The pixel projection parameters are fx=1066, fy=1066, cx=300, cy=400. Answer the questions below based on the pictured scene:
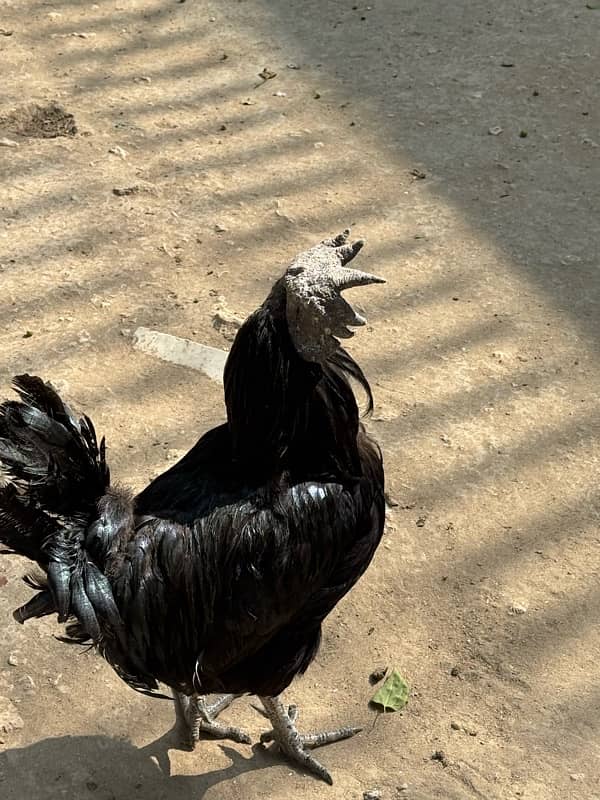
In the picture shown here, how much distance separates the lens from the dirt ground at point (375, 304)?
4215 mm

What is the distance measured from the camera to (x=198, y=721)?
13.8 ft

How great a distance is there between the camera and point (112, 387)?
5586 millimetres

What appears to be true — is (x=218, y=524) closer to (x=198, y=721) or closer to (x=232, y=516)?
(x=232, y=516)

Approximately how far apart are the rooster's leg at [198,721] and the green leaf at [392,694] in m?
0.56

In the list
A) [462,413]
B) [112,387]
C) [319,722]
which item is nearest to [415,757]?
[319,722]

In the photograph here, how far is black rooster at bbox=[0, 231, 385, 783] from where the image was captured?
11.1ft

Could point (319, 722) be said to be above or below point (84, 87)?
below

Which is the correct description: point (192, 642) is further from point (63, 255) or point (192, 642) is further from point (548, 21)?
point (548, 21)

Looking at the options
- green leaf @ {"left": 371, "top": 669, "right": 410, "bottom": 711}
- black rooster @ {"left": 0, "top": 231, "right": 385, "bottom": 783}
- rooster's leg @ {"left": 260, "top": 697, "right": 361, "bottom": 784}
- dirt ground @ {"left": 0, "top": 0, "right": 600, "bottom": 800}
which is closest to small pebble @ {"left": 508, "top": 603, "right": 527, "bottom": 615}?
dirt ground @ {"left": 0, "top": 0, "right": 600, "bottom": 800}

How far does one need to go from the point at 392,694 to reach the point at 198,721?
79cm

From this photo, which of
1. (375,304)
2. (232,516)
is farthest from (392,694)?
(375,304)

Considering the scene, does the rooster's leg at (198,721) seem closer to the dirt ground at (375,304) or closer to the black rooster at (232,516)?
the dirt ground at (375,304)

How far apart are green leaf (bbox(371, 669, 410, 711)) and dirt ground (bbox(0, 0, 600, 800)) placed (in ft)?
0.17

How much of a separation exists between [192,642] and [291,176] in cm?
421
